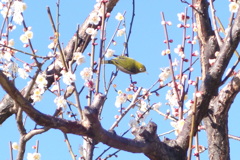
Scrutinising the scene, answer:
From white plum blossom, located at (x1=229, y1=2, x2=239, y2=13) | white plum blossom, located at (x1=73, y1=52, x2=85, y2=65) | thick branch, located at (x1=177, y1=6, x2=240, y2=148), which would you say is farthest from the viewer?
white plum blossom, located at (x1=73, y1=52, x2=85, y2=65)

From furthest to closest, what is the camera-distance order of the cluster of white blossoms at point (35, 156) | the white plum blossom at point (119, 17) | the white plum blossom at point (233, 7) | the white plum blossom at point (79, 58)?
the white plum blossom at point (119, 17), the white plum blossom at point (79, 58), the white plum blossom at point (233, 7), the cluster of white blossoms at point (35, 156)

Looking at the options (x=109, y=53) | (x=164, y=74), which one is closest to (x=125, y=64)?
(x=109, y=53)

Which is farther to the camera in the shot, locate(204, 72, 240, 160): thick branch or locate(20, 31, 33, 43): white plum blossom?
locate(20, 31, 33, 43): white plum blossom

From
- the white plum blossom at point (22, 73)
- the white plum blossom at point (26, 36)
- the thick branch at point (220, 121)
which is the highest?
the white plum blossom at point (26, 36)

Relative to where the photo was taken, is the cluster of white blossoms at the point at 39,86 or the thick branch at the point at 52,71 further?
the thick branch at the point at 52,71

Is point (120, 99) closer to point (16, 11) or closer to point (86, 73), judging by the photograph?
point (86, 73)

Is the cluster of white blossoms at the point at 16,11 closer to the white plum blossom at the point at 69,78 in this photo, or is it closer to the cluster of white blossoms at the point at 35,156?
the white plum blossom at the point at 69,78

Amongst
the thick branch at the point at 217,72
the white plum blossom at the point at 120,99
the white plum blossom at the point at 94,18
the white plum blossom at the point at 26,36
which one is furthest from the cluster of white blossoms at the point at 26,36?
the thick branch at the point at 217,72

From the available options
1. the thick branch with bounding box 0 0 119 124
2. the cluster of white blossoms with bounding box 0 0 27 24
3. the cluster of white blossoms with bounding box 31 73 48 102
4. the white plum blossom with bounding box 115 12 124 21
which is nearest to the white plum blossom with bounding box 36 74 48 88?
the cluster of white blossoms with bounding box 31 73 48 102

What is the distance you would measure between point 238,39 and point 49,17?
1181mm

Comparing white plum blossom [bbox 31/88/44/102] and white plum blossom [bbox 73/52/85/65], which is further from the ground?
white plum blossom [bbox 73/52/85/65]

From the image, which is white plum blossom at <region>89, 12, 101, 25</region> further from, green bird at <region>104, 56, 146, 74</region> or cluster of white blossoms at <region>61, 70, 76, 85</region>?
cluster of white blossoms at <region>61, 70, 76, 85</region>

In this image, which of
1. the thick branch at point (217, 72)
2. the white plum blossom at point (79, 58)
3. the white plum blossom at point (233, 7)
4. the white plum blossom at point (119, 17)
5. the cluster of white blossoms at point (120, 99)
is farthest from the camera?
the white plum blossom at point (119, 17)

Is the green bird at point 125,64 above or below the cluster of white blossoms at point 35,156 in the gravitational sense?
above
